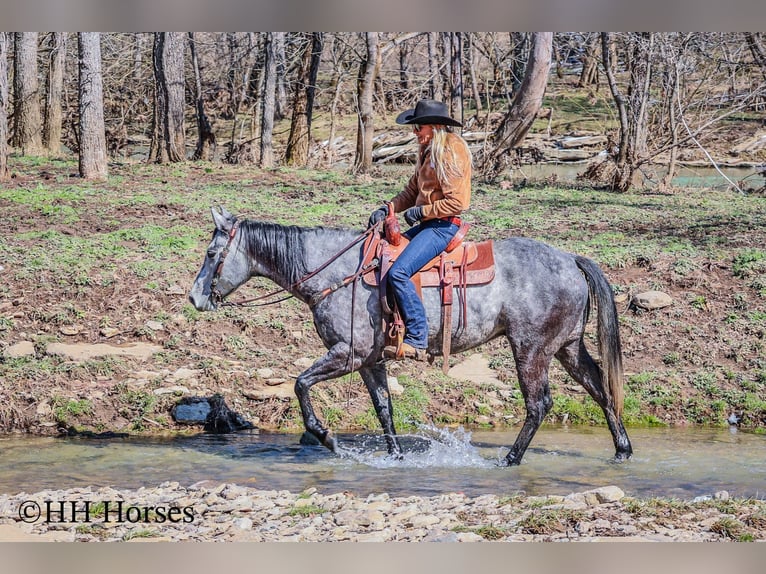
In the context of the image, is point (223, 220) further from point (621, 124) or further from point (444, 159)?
point (621, 124)

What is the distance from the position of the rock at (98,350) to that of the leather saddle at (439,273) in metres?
3.02

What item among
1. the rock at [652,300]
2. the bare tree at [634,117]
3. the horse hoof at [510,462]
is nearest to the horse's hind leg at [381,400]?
the horse hoof at [510,462]

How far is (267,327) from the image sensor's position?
9844mm

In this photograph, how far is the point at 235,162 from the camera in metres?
19.1

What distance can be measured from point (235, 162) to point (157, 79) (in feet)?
7.52

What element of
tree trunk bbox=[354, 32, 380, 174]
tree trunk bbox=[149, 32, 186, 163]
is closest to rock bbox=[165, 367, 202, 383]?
tree trunk bbox=[354, 32, 380, 174]

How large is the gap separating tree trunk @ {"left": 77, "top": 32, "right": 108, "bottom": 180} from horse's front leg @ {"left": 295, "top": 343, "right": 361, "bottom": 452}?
30.6 ft

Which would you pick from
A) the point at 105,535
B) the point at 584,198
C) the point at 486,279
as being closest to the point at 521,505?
the point at 486,279

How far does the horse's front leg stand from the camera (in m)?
7.12

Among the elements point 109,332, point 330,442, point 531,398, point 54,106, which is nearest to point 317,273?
point 330,442

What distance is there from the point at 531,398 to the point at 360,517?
2.00 metres

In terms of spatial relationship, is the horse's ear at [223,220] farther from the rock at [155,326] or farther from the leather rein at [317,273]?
the rock at [155,326]

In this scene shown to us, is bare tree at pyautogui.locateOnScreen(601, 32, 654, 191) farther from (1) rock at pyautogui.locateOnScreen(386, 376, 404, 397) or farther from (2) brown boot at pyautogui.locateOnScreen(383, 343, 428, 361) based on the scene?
(2) brown boot at pyautogui.locateOnScreen(383, 343, 428, 361)

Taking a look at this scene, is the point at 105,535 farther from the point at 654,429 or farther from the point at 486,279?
the point at 654,429
